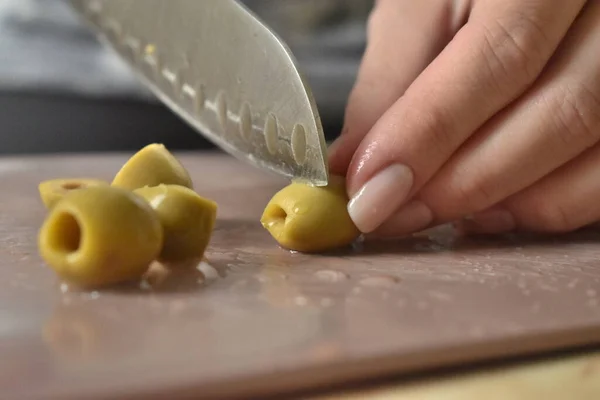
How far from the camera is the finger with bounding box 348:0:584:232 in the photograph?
658 millimetres

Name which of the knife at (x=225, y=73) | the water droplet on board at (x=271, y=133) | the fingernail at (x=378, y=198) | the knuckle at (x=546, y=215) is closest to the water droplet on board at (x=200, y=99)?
the knife at (x=225, y=73)

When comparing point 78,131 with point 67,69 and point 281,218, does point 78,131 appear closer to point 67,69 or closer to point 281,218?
point 67,69

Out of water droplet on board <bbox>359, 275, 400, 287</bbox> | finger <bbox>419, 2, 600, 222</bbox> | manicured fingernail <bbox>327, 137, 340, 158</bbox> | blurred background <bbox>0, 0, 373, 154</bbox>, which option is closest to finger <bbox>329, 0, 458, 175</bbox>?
manicured fingernail <bbox>327, 137, 340, 158</bbox>

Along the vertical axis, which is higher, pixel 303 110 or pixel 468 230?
pixel 303 110

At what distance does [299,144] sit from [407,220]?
0.43 ft

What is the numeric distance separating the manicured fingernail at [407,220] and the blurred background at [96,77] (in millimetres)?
663

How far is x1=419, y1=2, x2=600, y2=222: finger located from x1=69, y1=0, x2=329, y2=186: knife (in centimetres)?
14

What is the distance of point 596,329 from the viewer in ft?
1.47

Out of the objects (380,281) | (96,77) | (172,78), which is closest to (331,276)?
(380,281)

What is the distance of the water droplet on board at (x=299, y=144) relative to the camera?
25.8 inches

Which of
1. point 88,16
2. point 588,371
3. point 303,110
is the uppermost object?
point 88,16

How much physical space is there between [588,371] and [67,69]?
1.07 meters

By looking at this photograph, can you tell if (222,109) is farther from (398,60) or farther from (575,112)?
(575,112)

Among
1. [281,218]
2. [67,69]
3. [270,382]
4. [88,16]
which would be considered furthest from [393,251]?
[67,69]
